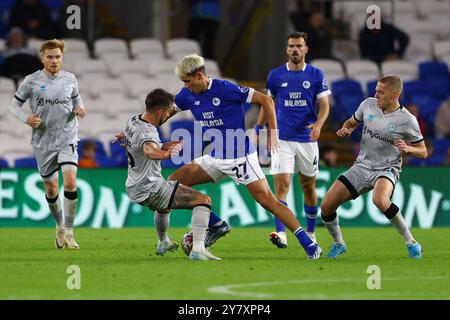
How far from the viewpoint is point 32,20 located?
74.6 ft

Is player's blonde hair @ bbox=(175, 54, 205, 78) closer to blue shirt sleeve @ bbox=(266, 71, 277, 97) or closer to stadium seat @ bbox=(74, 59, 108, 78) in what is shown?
blue shirt sleeve @ bbox=(266, 71, 277, 97)

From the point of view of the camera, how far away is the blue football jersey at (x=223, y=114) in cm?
1180

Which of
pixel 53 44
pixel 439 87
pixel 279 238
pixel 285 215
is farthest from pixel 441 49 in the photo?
pixel 285 215

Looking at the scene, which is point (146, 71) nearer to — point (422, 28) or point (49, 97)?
point (422, 28)

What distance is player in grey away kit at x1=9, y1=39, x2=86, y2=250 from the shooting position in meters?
13.4

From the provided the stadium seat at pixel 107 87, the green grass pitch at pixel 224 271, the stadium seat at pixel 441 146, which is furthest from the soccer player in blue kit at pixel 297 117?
the stadium seat at pixel 107 87

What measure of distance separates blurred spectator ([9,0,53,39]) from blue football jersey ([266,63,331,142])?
9.39 meters

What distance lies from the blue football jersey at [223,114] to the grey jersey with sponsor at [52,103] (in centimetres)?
199

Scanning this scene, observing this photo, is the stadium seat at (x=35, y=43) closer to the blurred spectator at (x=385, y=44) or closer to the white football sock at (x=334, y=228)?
the blurred spectator at (x=385, y=44)

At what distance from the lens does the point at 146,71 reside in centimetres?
2275

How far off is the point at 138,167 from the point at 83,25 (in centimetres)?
1325

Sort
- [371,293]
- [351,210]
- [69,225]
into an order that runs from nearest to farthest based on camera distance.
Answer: [371,293] → [69,225] → [351,210]

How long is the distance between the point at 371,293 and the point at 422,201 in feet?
32.2
